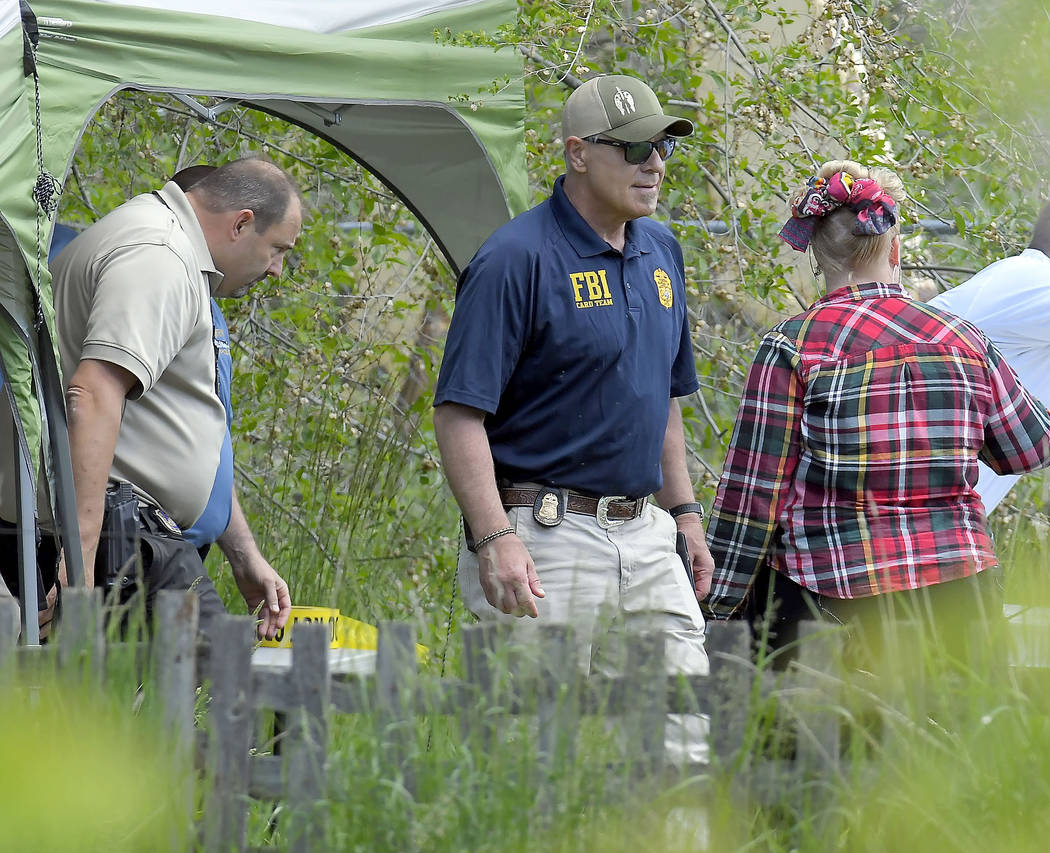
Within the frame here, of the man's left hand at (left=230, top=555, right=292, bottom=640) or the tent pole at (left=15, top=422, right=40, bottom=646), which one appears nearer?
the tent pole at (left=15, top=422, right=40, bottom=646)

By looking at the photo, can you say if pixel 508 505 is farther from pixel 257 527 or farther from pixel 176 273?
pixel 257 527

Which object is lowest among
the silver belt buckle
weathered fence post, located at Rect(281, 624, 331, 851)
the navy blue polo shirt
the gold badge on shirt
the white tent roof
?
weathered fence post, located at Rect(281, 624, 331, 851)

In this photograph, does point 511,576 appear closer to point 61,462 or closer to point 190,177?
point 61,462

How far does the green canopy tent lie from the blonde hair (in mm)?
1416

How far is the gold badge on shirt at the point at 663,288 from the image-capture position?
3.40 metres

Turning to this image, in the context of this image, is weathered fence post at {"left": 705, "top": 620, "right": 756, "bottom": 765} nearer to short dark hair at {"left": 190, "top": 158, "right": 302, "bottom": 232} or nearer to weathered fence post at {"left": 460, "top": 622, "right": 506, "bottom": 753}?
weathered fence post at {"left": 460, "top": 622, "right": 506, "bottom": 753}

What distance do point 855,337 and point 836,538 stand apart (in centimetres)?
42

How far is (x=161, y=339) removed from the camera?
3.19 m

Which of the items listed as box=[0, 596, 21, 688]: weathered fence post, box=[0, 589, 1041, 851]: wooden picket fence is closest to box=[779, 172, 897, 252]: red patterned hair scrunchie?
box=[0, 589, 1041, 851]: wooden picket fence

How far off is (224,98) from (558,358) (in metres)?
1.25

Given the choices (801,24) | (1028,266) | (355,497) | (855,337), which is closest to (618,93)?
(855,337)

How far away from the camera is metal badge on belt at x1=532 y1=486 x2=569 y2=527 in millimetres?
3182

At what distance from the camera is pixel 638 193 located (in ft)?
10.8

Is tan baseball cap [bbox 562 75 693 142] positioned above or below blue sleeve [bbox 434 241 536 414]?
above
